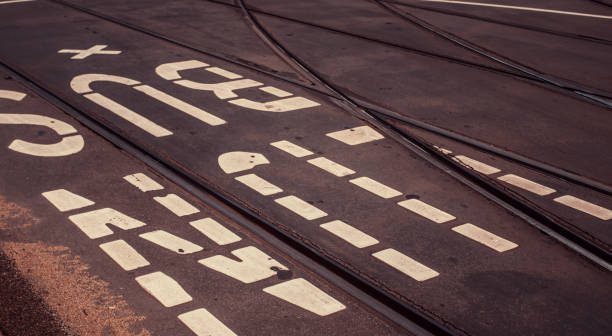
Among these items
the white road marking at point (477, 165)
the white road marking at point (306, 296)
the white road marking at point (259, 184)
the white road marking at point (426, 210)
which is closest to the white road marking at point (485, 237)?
the white road marking at point (426, 210)

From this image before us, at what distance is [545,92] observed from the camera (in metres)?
8.88

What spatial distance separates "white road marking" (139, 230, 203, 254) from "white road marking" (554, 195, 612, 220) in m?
3.12

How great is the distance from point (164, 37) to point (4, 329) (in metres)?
7.18

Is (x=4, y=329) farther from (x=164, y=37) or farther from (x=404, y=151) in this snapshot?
(x=164, y=37)

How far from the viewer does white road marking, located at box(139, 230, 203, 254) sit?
5.04 m

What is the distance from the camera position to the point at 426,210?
5.75 m

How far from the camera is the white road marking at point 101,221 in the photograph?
5.25 meters

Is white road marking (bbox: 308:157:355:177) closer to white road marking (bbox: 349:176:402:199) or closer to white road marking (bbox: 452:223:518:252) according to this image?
white road marking (bbox: 349:176:402:199)

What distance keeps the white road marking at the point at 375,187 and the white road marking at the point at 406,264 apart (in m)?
0.94

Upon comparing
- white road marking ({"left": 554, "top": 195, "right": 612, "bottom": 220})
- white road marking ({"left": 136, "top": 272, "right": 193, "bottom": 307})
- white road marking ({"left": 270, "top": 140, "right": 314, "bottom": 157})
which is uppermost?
white road marking ({"left": 554, "top": 195, "right": 612, "bottom": 220})

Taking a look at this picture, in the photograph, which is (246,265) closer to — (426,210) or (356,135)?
(426,210)

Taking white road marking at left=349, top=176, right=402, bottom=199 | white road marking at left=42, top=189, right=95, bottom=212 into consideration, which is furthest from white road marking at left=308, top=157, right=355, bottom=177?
white road marking at left=42, top=189, right=95, bottom=212

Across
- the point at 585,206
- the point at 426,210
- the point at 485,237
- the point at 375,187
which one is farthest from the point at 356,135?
the point at 585,206

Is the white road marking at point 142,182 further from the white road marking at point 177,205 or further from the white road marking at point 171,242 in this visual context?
the white road marking at point 171,242
